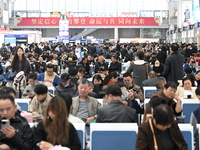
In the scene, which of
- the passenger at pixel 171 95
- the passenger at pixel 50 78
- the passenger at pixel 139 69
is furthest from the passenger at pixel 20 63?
the passenger at pixel 171 95

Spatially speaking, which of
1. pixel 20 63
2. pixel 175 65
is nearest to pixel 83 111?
pixel 175 65

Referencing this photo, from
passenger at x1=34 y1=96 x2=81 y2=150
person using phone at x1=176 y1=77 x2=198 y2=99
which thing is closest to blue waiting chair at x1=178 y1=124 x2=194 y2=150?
passenger at x1=34 y1=96 x2=81 y2=150

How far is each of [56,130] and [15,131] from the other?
39 cm

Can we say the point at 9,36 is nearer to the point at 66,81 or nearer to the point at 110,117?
the point at 66,81

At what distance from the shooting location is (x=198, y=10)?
28.8 m

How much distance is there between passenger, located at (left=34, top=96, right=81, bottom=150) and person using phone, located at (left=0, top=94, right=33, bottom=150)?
9 centimetres

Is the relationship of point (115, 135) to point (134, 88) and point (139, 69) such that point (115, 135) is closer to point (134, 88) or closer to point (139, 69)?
point (134, 88)

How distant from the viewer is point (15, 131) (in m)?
4.42

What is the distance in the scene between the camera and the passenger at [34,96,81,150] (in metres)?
4.40

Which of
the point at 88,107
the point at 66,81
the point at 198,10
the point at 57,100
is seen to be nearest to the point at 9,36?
the point at 198,10

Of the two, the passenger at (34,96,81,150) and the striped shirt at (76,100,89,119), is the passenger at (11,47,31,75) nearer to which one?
the striped shirt at (76,100,89,119)

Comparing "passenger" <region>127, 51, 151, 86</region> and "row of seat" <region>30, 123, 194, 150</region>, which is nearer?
"row of seat" <region>30, 123, 194, 150</region>

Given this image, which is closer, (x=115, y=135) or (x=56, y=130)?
(x=56, y=130)

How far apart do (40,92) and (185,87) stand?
3.00m
